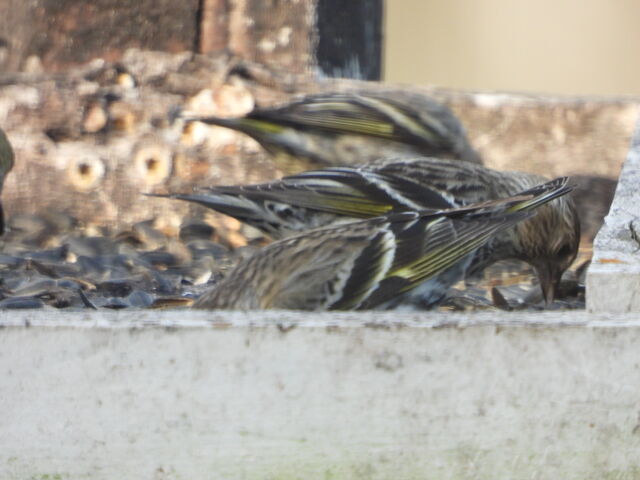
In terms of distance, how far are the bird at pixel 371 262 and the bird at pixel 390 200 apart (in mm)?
465

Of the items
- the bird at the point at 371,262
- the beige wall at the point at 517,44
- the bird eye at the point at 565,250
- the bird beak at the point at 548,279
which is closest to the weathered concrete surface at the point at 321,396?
the bird at the point at 371,262

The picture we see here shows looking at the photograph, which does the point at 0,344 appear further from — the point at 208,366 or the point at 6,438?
the point at 208,366

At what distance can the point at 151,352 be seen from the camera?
5.02 ft

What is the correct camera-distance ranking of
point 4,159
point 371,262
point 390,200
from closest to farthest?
point 371,262
point 390,200
point 4,159

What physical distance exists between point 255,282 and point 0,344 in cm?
72

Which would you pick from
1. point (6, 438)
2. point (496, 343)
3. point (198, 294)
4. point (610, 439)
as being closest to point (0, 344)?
point (6, 438)

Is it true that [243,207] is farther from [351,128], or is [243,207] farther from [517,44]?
[517,44]

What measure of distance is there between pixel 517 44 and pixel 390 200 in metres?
5.51

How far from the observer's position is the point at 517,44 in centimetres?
A: 823

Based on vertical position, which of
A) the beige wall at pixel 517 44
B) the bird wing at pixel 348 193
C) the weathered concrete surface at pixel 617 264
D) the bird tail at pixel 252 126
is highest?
the weathered concrete surface at pixel 617 264

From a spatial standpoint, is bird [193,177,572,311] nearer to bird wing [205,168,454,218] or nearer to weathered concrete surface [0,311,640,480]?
bird wing [205,168,454,218]

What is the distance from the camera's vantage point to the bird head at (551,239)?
9.32 feet

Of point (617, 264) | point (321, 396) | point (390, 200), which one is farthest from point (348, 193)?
point (321, 396)

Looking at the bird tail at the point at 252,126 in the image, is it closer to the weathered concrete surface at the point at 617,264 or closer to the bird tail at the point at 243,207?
the bird tail at the point at 243,207
